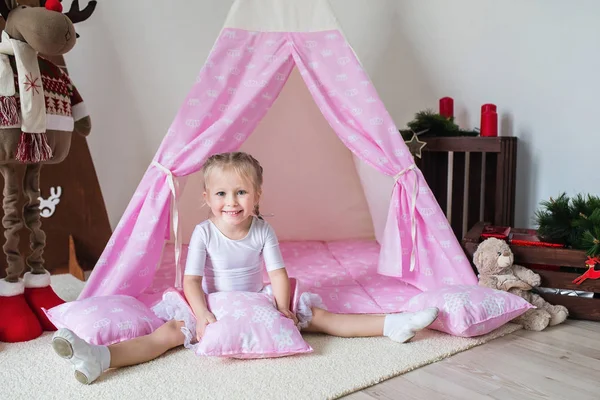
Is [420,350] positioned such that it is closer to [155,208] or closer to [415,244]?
[415,244]

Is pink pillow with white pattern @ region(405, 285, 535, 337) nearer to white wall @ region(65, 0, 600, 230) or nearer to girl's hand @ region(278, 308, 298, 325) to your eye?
girl's hand @ region(278, 308, 298, 325)

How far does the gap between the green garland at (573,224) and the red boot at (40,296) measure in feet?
5.96

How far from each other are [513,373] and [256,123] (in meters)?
1.30

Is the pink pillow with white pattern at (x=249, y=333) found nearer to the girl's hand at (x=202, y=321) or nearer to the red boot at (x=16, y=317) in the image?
the girl's hand at (x=202, y=321)

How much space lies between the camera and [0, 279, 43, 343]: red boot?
6.31 ft

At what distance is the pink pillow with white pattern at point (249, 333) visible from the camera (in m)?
1.70

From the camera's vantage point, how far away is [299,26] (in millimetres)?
2367

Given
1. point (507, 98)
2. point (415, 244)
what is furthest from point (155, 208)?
point (507, 98)

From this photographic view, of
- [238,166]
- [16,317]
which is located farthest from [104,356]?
[238,166]

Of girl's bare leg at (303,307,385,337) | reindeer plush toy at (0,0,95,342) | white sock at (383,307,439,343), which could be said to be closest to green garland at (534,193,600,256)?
white sock at (383,307,439,343)

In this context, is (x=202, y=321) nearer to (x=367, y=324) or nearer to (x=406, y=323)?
(x=367, y=324)

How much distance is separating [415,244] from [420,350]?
57 centimetres

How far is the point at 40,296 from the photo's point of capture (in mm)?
2066

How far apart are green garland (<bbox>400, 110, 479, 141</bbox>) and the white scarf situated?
164cm
